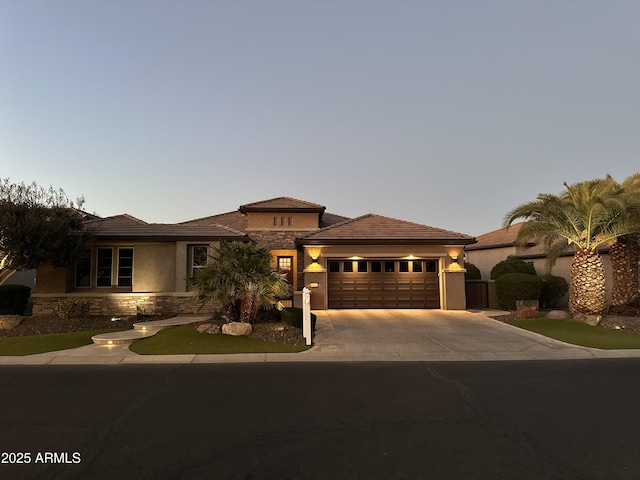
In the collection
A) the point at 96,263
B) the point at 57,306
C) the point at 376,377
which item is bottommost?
the point at 376,377

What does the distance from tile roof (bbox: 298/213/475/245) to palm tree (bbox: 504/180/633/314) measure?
401cm

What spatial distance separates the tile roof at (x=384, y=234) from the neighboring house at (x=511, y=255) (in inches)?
144

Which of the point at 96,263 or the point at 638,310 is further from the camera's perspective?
the point at 96,263

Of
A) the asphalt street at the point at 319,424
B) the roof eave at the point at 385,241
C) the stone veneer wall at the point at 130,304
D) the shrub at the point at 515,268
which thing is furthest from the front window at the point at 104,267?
the shrub at the point at 515,268

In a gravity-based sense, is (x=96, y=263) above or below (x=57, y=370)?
above

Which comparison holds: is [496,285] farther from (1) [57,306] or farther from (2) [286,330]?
(1) [57,306]

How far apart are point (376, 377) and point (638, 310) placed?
1340 cm

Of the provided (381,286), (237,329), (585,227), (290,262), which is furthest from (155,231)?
(585,227)

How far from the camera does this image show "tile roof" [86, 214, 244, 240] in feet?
54.5

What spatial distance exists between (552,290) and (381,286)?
884 cm

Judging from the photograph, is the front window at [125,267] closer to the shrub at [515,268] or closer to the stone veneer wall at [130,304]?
the stone veneer wall at [130,304]

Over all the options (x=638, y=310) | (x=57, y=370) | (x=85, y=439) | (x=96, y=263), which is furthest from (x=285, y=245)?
(x=85, y=439)

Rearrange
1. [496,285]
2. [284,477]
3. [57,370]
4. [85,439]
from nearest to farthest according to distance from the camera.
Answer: [284,477] < [85,439] < [57,370] < [496,285]

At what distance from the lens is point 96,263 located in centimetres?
1716
